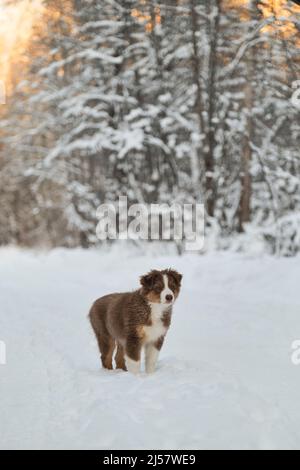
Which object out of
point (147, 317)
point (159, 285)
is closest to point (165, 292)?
point (159, 285)

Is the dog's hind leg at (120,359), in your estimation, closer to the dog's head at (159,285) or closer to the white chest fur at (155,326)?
the white chest fur at (155,326)

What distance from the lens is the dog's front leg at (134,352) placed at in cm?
656

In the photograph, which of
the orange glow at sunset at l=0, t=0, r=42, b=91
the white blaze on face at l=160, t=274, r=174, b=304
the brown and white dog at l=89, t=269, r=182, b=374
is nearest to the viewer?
the white blaze on face at l=160, t=274, r=174, b=304

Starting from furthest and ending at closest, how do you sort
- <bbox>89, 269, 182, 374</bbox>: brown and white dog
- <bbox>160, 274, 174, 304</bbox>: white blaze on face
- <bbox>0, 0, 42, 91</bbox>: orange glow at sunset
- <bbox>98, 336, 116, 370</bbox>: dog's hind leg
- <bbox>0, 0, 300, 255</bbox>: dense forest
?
<bbox>0, 0, 42, 91</bbox>: orange glow at sunset → <bbox>0, 0, 300, 255</bbox>: dense forest → <bbox>98, 336, 116, 370</bbox>: dog's hind leg → <bbox>89, 269, 182, 374</bbox>: brown and white dog → <bbox>160, 274, 174, 304</bbox>: white blaze on face

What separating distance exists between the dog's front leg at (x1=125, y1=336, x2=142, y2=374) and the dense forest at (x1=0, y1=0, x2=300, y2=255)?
25.9ft

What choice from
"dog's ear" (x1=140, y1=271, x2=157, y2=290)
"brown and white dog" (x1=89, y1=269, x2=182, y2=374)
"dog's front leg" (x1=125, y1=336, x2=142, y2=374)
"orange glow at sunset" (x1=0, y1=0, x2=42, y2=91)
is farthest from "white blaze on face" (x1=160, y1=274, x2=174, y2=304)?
"orange glow at sunset" (x1=0, y1=0, x2=42, y2=91)

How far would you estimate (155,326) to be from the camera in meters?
6.66

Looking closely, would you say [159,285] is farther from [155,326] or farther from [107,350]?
[107,350]

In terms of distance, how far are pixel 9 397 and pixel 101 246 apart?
16.4m

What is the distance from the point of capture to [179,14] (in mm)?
17500

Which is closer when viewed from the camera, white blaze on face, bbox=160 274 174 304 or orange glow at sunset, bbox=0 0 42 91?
white blaze on face, bbox=160 274 174 304

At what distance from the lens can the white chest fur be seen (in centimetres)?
666

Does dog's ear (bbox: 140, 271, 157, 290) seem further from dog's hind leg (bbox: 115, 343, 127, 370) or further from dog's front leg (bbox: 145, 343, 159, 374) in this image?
dog's hind leg (bbox: 115, 343, 127, 370)

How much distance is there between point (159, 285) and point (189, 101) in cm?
1322
